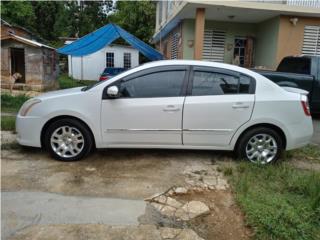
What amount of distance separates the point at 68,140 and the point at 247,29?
1214 cm

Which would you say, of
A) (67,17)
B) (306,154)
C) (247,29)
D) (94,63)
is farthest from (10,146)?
(67,17)

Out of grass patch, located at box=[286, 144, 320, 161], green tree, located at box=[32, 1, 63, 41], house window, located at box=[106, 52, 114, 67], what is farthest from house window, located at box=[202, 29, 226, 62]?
green tree, located at box=[32, 1, 63, 41]

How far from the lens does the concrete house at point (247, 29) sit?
1183 centimetres

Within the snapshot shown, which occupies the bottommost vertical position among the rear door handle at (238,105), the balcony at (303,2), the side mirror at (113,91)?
the rear door handle at (238,105)

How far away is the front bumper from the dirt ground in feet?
0.98

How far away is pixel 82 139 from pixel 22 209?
1621 mm

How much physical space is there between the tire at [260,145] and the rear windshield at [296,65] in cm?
518

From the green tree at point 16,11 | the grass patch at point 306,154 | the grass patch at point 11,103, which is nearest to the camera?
the grass patch at point 306,154

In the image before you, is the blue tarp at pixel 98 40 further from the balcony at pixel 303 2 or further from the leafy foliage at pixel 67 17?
the leafy foliage at pixel 67 17

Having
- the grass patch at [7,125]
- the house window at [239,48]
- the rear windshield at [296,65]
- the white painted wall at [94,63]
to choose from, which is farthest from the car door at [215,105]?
the white painted wall at [94,63]

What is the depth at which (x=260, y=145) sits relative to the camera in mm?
5055

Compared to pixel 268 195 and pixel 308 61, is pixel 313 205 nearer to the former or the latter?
pixel 268 195

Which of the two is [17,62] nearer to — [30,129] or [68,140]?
[30,129]

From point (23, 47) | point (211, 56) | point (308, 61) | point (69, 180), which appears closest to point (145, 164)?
point (69, 180)
